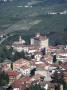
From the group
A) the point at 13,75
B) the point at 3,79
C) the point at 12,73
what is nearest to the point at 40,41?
the point at 12,73

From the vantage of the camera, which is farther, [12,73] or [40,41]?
[40,41]

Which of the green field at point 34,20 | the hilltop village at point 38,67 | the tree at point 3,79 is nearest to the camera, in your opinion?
the hilltop village at point 38,67

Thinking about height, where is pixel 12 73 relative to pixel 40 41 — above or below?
above

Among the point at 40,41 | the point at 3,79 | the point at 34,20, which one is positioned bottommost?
the point at 34,20

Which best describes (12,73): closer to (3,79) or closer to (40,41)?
(3,79)

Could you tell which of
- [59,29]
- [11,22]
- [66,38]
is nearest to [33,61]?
[66,38]

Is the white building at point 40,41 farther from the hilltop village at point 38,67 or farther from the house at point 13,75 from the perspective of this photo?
the house at point 13,75

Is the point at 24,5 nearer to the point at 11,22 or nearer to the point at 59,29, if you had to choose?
the point at 11,22

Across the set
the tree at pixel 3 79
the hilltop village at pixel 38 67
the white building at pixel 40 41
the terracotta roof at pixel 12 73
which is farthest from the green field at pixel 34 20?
the tree at pixel 3 79

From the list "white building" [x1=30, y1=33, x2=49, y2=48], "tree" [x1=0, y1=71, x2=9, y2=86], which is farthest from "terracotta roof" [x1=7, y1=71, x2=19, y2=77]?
"white building" [x1=30, y1=33, x2=49, y2=48]
